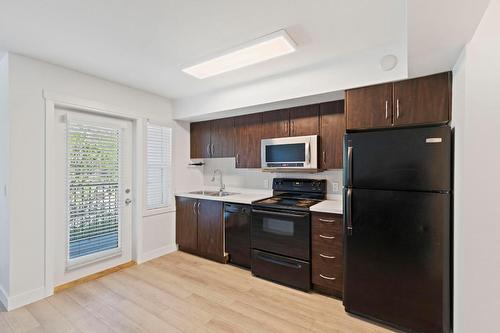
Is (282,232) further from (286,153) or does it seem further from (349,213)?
(286,153)

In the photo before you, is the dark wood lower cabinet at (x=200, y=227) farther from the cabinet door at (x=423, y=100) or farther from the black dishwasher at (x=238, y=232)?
the cabinet door at (x=423, y=100)

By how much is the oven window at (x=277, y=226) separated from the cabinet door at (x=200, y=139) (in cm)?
164

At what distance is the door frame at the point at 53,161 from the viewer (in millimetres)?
2535

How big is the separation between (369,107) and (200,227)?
2.76m

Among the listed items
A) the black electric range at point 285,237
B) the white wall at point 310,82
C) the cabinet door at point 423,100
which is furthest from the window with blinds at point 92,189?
the cabinet door at point 423,100

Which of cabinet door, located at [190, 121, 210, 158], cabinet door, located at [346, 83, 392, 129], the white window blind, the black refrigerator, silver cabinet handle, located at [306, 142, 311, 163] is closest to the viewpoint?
the black refrigerator

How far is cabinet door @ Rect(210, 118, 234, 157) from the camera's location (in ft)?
12.0

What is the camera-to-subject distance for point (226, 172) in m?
4.11

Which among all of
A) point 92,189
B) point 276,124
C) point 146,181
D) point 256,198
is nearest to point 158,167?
point 146,181

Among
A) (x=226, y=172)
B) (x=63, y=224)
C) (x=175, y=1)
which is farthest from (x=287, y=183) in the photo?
(x=63, y=224)
